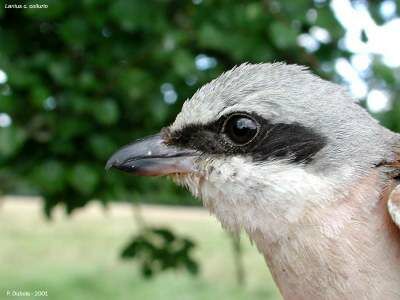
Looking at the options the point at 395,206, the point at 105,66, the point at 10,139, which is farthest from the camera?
the point at 105,66

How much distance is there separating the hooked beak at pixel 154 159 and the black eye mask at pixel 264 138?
0.58 feet

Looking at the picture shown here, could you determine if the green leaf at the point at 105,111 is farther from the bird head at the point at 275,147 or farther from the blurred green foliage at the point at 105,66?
→ the bird head at the point at 275,147

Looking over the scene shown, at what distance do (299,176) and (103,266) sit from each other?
9.02 metres

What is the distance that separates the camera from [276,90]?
2.32 meters

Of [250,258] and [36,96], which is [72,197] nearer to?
[36,96]

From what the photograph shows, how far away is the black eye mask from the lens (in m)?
2.31

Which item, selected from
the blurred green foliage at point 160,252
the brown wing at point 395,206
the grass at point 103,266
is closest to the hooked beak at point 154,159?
the brown wing at point 395,206

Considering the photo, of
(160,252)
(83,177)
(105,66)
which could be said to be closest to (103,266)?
(160,252)

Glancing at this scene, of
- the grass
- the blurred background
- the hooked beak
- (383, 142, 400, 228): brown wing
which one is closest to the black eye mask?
the hooked beak

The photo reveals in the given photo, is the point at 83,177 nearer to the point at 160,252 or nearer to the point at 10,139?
the point at 10,139

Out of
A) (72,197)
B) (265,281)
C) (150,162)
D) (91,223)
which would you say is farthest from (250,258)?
(150,162)

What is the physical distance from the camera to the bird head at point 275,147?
2266mm

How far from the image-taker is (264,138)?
91.4 inches

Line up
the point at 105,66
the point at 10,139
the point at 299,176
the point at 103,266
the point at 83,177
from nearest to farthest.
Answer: the point at 299,176 < the point at 10,139 < the point at 83,177 < the point at 105,66 < the point at 103,266
